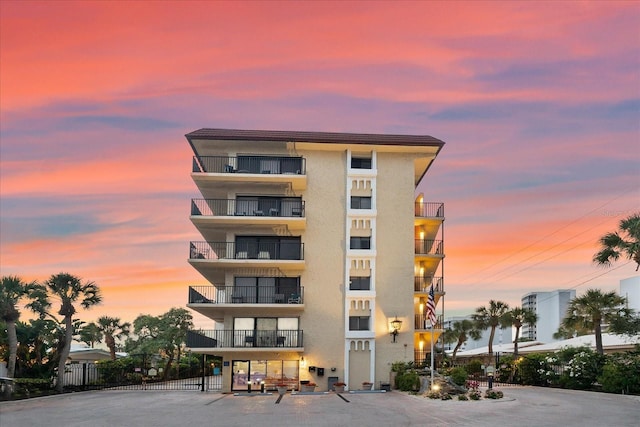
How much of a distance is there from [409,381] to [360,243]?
30.5ft

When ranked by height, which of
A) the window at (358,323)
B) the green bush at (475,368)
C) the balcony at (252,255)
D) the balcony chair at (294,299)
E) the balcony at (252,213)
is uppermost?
the balcony at (252,213)

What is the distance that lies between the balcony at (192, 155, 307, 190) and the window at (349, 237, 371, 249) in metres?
4.68

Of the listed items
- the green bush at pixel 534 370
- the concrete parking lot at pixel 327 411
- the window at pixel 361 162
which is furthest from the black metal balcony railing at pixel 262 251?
the green bush at pixel 534 370

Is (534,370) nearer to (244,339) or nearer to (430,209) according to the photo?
(430,209)

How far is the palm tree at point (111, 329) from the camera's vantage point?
62438mm

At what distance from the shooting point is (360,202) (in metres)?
40.9

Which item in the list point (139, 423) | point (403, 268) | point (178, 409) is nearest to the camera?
point (139, 423)

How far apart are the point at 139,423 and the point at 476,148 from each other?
24.8 meters

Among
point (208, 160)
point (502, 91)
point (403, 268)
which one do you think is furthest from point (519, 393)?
point (208, 160)

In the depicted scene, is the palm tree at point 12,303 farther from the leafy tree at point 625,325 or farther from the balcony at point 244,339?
the leafy tree at point 625,325

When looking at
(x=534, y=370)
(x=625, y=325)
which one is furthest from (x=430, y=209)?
(x=625, y=325)

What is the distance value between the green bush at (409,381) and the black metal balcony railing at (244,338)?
20.8 ft

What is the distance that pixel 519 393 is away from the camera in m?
33.3

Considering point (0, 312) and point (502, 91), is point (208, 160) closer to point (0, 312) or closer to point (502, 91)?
point (0, 312)
